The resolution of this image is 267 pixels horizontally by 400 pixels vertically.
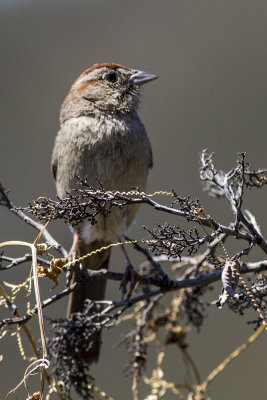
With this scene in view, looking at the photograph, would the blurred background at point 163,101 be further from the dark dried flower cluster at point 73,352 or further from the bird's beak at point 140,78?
the dark dried flower cluster at point 73,352

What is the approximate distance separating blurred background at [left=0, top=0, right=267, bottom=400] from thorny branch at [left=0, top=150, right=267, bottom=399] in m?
1.97

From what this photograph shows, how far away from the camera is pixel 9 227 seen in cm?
834

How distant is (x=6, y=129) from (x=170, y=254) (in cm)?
886

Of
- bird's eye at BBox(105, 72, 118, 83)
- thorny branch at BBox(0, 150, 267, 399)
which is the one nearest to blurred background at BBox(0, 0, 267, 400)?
bird's eye at BBox(105, 72, 118, 83)

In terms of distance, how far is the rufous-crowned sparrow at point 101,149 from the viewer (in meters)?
4.09

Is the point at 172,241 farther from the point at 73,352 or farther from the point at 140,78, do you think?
the point at 140,78

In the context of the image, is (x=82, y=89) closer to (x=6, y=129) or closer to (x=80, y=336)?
(x=80, y=336)

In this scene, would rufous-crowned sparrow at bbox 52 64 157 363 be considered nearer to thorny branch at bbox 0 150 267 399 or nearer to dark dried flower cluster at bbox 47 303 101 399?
thorny branch at bbox 0 150 267 399

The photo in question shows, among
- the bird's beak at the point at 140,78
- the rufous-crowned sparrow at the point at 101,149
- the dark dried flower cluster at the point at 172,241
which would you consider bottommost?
the dark dried flower cluster at the point at 172,241

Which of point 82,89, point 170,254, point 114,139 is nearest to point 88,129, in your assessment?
point 114,139

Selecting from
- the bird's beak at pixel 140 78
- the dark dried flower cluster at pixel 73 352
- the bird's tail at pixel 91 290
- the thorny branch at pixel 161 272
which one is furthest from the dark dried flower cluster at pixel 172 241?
the bird's beak at pixel 140 78

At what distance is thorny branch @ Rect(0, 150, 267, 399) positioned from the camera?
1.95 metres

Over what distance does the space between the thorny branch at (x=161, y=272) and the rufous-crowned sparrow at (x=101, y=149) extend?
2.78 ft

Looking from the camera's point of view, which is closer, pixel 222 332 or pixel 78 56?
pixel 222 332
